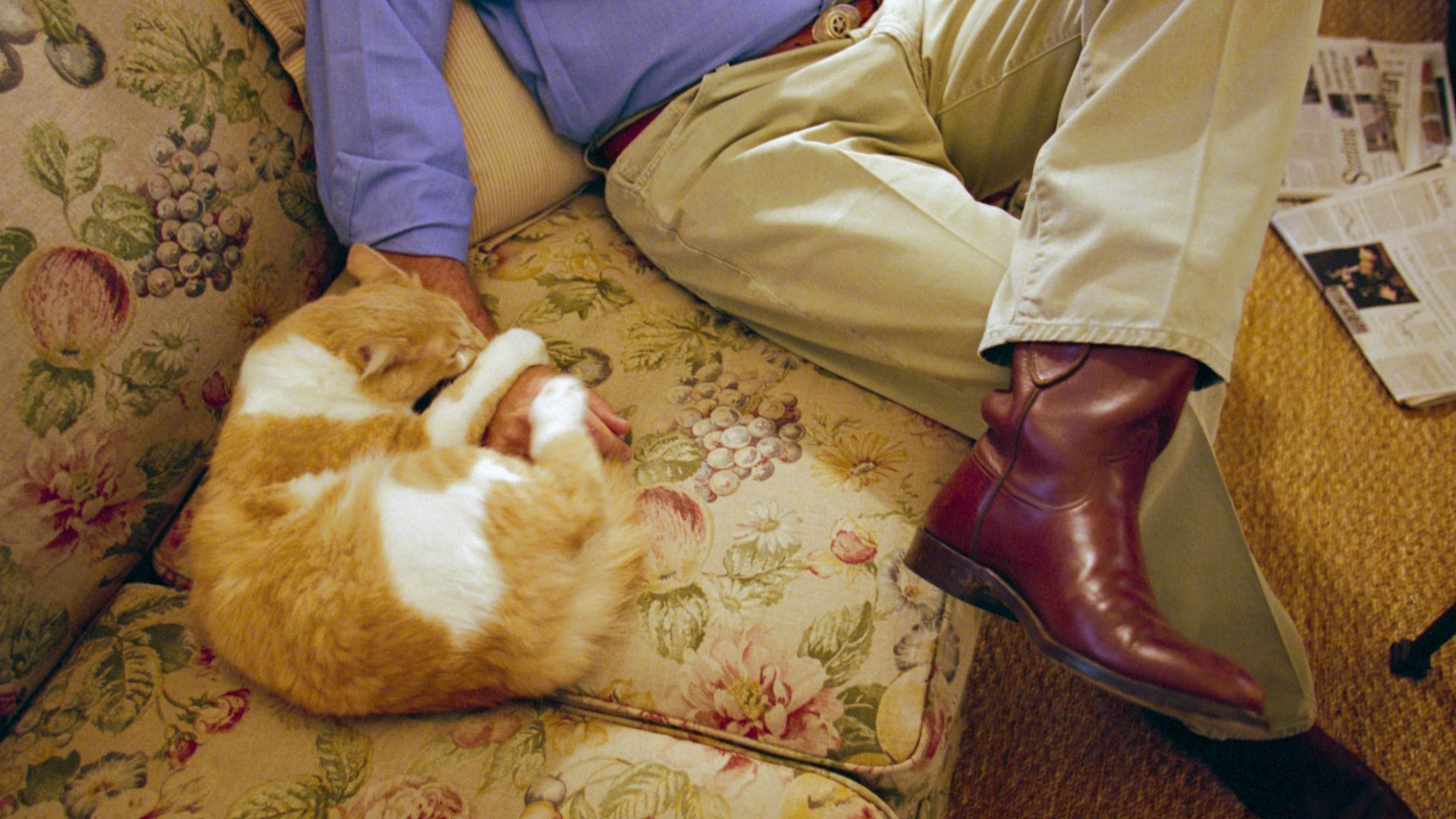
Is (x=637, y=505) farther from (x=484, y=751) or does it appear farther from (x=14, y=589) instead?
(x=14, y=589)

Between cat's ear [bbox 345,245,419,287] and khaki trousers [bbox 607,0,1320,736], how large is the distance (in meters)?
0.28

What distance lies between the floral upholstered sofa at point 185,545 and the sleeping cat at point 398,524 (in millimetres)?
52

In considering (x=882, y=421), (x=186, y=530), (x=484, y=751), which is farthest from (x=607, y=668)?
(x=186, y=530)

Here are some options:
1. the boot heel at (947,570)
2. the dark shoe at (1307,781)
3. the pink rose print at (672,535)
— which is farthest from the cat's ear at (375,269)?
the dark shoe at (1307,781)

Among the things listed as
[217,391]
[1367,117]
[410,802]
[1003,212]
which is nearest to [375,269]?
[217,391]

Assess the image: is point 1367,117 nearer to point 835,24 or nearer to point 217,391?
point 835,24

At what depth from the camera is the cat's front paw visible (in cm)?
84

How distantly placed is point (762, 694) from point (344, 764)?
1.26 ft

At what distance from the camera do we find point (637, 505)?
0.82m

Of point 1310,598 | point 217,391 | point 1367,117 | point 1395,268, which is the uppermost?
point 217,391

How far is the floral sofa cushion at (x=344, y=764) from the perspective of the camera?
65 cm

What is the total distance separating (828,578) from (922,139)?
56cm

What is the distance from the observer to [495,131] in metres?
1.00

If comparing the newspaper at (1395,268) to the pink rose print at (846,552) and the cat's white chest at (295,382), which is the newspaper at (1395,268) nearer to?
the pink rose print at (846,552)
